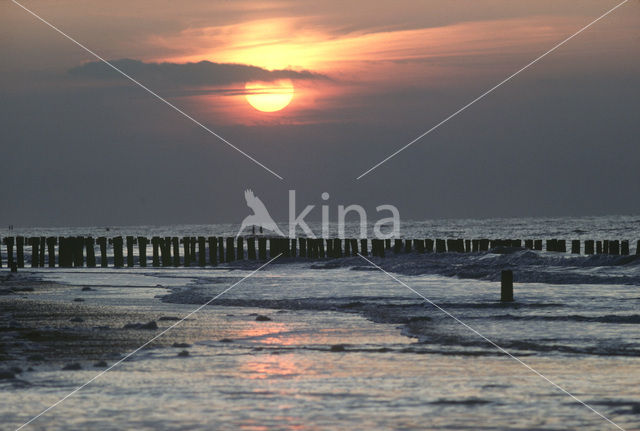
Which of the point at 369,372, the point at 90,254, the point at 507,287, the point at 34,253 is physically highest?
the point at 34,253

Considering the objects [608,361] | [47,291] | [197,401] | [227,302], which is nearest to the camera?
[197,401]

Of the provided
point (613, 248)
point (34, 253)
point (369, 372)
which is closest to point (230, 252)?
point (34, 253)

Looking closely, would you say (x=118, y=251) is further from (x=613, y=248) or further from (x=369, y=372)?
(x=369, y=372)

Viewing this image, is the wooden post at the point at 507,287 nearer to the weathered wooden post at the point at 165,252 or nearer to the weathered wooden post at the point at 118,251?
the weathered wooden post at the point at 118,251

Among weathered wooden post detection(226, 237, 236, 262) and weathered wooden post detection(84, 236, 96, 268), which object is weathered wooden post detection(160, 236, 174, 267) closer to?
weathered wooden post detection(226, 237, 236, 262)

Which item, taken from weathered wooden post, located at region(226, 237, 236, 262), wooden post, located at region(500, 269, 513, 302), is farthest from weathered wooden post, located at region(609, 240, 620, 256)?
weathered wooden post, located at region(226, 237, 236, 262)

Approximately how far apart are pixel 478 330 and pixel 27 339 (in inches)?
246

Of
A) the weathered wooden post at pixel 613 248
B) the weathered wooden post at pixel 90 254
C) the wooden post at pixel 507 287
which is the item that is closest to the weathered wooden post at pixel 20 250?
the weathered wooden post at pixel 90 254

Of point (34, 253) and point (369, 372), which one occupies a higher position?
point (34, 253)

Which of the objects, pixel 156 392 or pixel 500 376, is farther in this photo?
pixel 500 376

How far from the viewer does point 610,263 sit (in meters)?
31.5

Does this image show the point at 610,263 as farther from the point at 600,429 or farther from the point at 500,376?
the point at 600,429

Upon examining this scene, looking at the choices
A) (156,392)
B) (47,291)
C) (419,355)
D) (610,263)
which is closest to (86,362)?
(156,392)

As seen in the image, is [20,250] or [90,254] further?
[90,254]
